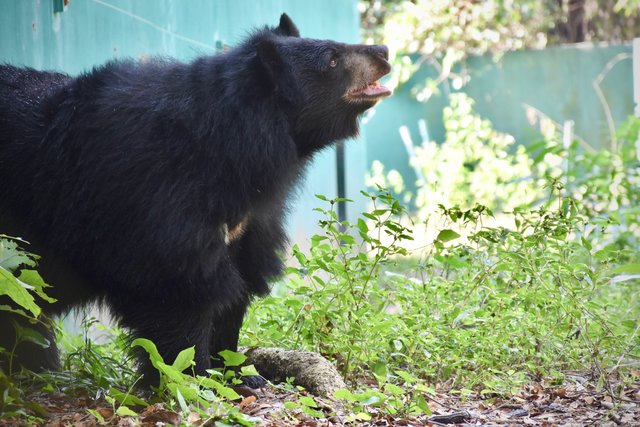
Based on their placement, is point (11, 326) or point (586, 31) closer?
point (11, 326)

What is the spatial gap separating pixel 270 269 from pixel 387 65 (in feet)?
3.64

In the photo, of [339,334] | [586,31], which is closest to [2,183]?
[339,334]

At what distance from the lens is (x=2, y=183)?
4027 millimetres

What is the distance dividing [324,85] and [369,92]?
0.22m

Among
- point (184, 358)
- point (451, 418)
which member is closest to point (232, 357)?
point (184, 358)

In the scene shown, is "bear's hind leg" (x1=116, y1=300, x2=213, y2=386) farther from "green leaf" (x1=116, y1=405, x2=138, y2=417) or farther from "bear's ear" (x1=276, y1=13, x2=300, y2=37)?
"bear's ear" (x1=276, y1=13, x2=300, y2=37)

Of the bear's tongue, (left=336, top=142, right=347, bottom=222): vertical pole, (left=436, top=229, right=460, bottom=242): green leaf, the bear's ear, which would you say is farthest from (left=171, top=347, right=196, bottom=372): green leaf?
(left=336, top=142, right=347, bottom=222): vertical pole

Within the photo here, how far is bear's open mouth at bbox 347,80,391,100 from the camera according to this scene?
14.3ft

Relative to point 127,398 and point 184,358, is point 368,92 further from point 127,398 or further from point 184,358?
point 127,398

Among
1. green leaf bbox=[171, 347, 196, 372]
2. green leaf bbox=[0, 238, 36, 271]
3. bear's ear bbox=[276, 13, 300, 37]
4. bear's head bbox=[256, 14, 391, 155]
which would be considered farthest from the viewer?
bear's ear bbox=[276, 13, 300, 37]

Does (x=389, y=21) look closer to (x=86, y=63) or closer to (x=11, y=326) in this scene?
(x=86, y=63)

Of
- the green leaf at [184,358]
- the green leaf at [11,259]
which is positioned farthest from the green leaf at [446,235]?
→ the green leaf at [11,259]

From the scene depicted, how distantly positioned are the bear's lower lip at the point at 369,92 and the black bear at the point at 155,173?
0.21m

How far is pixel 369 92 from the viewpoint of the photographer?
14.3ft
